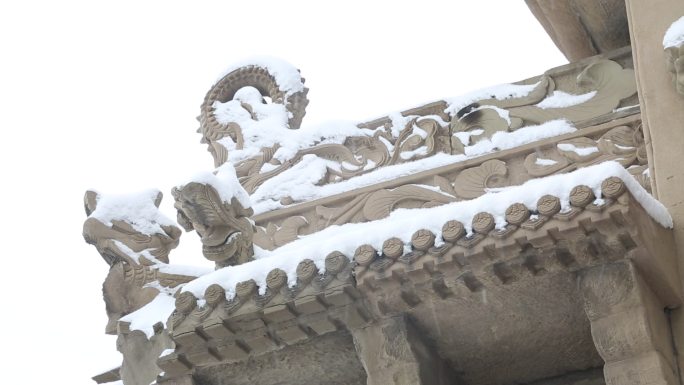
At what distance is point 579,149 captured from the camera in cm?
1031

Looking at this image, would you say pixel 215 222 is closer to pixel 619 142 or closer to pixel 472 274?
pixel 472 274

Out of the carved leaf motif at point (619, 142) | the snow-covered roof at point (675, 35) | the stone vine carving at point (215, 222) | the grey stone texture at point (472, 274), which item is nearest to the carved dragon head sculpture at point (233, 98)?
the grey stone texture at point (472, 274)

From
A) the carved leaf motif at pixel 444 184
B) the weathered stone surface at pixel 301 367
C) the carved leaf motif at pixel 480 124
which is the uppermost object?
the carved leaf motif at pixel 480 124

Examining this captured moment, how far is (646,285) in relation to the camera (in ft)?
28.7

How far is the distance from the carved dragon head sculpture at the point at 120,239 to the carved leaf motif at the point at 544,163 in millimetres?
2422

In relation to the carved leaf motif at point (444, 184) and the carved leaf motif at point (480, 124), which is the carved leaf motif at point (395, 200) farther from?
the carved leaf motif at point (480, 124)

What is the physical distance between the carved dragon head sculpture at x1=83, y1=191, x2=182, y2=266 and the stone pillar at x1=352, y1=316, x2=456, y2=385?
1997 mm

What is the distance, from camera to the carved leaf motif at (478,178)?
1044 centimetres

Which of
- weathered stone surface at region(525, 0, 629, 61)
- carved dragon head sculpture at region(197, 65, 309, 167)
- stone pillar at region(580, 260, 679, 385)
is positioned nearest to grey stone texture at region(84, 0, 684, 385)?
stone pillar at region(580, 260, 679, 385)

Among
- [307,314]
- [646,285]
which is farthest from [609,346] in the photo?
[307,314]

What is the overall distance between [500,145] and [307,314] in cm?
220

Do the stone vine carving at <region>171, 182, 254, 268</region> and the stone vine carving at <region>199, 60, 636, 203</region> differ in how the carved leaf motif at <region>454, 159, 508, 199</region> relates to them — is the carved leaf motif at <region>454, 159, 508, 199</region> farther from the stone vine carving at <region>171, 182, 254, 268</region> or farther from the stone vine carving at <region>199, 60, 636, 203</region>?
the stone vine carving at <region>171, 182, 254, 268</region>

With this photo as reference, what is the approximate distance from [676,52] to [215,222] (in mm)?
2947

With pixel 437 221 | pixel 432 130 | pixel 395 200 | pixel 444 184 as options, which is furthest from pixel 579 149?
pixel 437 221
